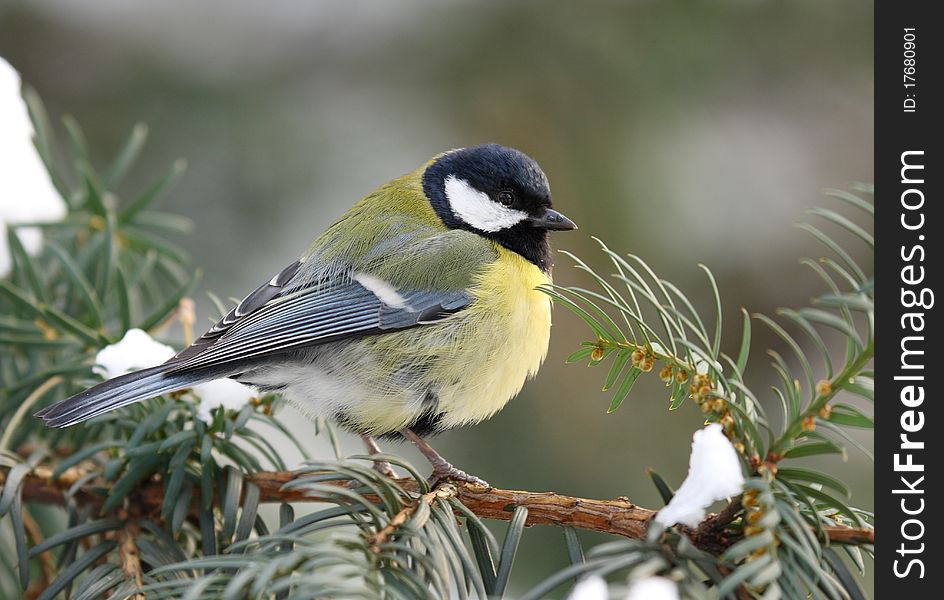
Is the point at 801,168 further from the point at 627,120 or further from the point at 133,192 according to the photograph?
the point at 133,192

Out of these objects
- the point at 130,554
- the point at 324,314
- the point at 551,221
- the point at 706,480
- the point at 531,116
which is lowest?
the point at 130,554

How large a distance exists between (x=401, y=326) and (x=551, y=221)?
0.37 m

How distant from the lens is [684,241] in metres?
1.85

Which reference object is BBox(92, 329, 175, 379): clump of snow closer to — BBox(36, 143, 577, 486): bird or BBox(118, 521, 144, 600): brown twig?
BBox(36, 143, 577, 486): bird

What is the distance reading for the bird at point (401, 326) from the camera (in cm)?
143

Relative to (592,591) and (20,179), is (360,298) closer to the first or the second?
(20,179)

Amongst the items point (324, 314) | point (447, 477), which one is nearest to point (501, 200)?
point (324, 314)

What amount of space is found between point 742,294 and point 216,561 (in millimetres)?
1444

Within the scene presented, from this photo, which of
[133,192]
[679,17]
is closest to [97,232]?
[133,192]

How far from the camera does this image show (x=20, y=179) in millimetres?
1362

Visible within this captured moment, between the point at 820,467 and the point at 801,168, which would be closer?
the point at 820,467

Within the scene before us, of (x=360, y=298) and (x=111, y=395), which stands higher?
(x=360, y=298)

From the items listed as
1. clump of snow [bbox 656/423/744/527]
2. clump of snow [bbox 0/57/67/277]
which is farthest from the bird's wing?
clump of snow [bbox 656/423/744/527]

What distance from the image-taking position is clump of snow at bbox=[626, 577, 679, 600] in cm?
56
